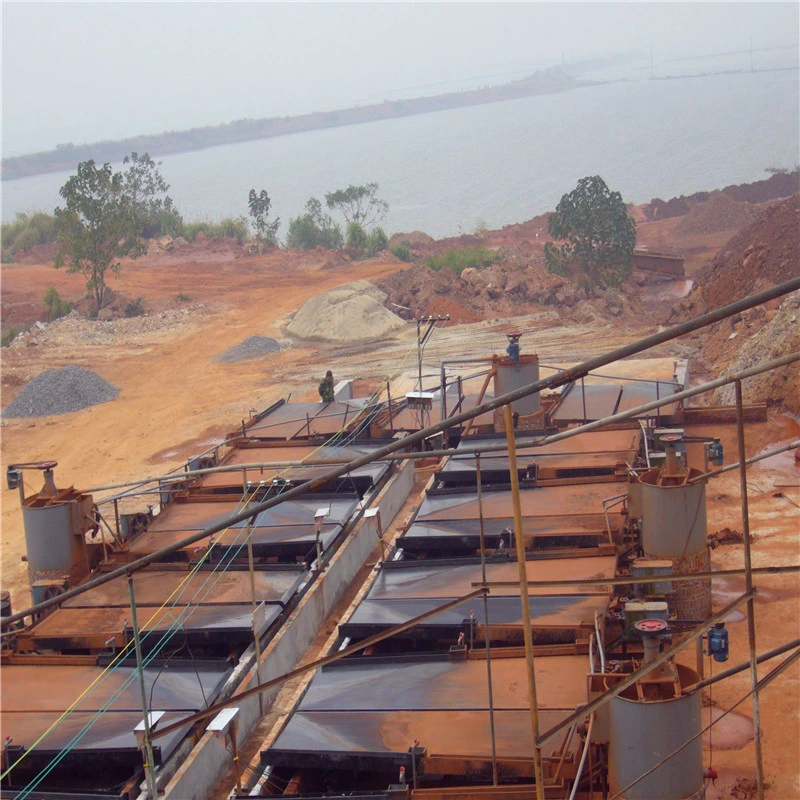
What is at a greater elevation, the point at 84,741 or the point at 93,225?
the point at 93,225

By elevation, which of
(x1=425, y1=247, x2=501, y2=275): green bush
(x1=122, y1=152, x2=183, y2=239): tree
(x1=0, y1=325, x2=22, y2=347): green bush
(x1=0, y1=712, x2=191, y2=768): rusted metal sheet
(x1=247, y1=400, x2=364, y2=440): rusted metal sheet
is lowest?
(x1=0, y1=712, x2=191, y2=768): rusted metal sheet

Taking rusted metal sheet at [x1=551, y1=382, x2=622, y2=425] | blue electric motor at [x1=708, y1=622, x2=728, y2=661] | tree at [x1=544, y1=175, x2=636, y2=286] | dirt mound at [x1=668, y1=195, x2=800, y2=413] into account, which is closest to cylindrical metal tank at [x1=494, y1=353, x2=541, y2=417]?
rusted metal sheet at [x1=551, y1=382, x2=622, y2=425]

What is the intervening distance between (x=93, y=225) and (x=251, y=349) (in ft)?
39.6

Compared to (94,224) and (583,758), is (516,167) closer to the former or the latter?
(94,224)

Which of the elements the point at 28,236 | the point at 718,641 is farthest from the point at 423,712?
the point at 28,236

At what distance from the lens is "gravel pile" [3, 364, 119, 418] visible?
30.0 m

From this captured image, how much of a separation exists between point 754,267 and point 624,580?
28446 millimetres

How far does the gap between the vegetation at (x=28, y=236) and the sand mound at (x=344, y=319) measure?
29.6 metres

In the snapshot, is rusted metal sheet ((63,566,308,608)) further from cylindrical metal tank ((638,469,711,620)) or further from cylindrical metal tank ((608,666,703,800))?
cylindrical metal tank ((608,666,703,800))

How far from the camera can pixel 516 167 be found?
5413 inches

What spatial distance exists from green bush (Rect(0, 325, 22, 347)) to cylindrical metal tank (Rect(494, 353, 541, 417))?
26251 mm

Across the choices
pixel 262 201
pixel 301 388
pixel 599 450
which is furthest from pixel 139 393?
pixel 262 201

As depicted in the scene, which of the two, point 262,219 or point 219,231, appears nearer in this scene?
point 262,219

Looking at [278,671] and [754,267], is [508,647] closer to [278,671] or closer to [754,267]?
[278,671]
